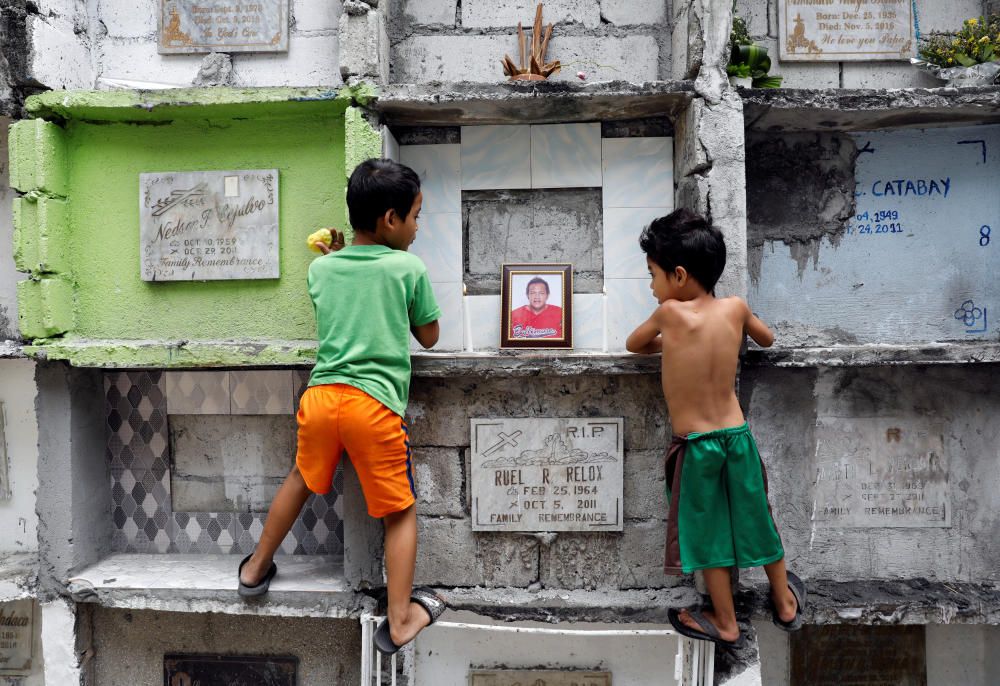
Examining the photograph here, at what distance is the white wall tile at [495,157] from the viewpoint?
2.95 meters

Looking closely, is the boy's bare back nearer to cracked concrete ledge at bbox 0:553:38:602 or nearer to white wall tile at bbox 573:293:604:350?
white wall tile at bbox 573:293:604:350

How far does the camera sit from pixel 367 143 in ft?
8.67

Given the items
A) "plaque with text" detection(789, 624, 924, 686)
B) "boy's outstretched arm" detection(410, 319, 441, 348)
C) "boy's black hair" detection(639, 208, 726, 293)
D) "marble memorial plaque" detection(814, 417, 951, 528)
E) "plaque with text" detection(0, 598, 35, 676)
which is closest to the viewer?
"boy's black hair" detection(639, 208, 726, 293)

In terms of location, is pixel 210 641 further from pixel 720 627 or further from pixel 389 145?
pixel 389 145

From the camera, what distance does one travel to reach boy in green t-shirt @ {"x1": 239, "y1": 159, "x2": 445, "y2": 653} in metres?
2.25

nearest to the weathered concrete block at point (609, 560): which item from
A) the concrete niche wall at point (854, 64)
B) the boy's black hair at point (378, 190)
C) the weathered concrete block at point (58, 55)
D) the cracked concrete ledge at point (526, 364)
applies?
the cracked concrete ledge at point (526, 364)

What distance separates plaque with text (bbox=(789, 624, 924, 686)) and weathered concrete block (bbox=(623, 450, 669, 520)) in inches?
42.0

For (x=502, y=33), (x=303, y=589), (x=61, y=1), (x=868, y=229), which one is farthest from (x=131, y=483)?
(x=868, y=229)

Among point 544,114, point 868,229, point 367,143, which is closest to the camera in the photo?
point 367,143

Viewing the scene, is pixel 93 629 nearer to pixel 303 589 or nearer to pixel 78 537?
pixel 78 537

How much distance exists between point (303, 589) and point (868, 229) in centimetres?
314

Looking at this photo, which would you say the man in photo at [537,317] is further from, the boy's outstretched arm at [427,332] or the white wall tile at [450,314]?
the boy's outstretched arm at [427,332]

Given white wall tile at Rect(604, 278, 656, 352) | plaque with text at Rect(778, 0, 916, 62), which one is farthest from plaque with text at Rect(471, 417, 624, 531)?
plaque with text at Rect(778, 0, 916, 62)

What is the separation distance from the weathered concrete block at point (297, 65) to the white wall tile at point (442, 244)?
0.81m
